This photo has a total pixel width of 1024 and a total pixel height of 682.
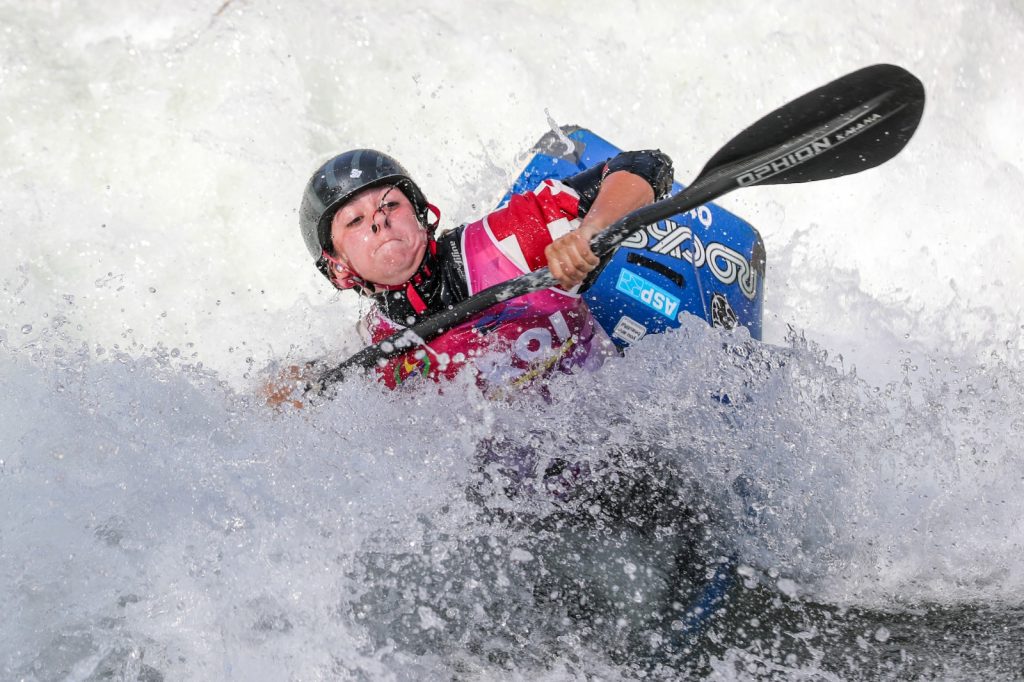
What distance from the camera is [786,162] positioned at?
2254 mm

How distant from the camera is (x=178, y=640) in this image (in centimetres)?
214

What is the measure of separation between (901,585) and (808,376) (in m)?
0.60

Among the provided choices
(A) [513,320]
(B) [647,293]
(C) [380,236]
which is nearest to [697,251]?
(B) [647,293]

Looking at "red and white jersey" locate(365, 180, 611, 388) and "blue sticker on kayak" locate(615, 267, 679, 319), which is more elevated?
"blue sticker on kayak" locate(615, 267, 679, 319)

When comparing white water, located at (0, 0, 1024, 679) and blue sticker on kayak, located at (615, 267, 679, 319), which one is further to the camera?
blue sticker on kayak, located at (615, 267, 679, 319)

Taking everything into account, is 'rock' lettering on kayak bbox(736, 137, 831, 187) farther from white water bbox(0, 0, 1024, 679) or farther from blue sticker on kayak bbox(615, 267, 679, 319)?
blue sticker on kayak bbox(615, 267, 679, 319)

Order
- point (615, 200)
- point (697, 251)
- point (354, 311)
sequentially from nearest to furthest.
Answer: point (615, 200), point (697, 251), point (354, 311)

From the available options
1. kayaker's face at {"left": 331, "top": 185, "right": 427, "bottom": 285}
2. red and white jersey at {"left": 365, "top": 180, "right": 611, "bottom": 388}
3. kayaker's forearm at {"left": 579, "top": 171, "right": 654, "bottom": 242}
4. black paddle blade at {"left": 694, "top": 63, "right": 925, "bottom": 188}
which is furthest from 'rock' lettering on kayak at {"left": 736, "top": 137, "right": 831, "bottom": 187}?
kayaker's face at {"left": 331, "top": 185, "right": 427, "bottom": 285}

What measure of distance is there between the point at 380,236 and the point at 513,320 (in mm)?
404

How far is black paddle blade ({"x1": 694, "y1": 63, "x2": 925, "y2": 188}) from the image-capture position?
6.95 feet

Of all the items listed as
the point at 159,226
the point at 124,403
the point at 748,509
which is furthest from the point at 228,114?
the point at 748,509

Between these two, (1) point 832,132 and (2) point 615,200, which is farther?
(2) point 615,200

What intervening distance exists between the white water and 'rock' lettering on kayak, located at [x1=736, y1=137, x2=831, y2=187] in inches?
22.3

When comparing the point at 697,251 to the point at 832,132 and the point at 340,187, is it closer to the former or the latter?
the point at 832,132
